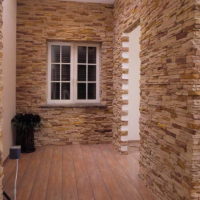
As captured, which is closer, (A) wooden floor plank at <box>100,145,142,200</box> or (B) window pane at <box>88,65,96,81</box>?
(A) wooden floor plank at <box>100,145,142,200</box>

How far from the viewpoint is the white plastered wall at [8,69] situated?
351 cm

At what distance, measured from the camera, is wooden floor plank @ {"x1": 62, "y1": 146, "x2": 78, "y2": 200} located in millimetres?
2506

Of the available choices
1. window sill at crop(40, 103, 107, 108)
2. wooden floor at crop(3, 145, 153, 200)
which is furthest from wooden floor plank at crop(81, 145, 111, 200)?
window sill at crop(40, 103, 107, 108)

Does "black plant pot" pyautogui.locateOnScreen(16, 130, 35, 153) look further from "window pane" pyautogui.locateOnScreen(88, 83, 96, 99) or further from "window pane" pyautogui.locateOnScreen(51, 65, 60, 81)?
"window pane" pyautogui.locateOnScreen(88, 83, 96, 99)

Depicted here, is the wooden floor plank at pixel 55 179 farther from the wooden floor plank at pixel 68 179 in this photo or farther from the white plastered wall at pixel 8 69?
the white plastered wall at pixel 8 69

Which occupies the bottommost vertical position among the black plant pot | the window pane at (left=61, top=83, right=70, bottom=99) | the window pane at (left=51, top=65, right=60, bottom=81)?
the black plant pot

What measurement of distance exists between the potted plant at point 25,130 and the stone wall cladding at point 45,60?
0.37 meters

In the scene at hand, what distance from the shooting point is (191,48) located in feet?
5.80

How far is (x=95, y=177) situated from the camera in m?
3.00

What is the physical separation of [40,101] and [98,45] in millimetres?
1671

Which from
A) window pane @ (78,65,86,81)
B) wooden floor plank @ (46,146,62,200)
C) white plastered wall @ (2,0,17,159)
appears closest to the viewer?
wooden floor plank @ (46,146,62,200)

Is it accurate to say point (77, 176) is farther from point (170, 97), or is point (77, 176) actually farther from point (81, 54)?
point (81, 54)

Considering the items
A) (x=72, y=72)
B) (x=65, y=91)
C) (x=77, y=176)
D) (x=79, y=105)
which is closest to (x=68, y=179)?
(x=77, y=176)

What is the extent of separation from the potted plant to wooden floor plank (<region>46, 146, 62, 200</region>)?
19.7 inches
